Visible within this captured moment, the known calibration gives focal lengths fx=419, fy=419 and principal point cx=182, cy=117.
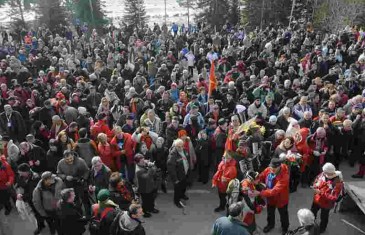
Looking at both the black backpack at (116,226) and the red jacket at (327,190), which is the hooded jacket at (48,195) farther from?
the red jacket at (327,190)

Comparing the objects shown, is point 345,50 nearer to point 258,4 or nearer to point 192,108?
point 192,108

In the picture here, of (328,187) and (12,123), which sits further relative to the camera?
(12,123)

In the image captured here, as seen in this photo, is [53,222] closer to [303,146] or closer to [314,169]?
[303,146]

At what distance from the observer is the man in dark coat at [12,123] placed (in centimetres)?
1115

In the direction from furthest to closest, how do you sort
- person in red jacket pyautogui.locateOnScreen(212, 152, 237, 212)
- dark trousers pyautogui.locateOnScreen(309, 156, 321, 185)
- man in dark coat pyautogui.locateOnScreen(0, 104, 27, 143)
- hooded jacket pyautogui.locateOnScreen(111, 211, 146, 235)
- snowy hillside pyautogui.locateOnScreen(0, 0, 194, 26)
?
snowy hillside pyautogui.locateOnScreen(0, 0, 194, 26) → man in dark coat pyautogui.locateOnScreen(0, 104, 27, 143) → dark trousers pyautogui.locateOnScreen(309, 156, 321, 185) → person in red jacket pyautogui.locateOnScreen(212, 152, 237, 212) → hooded jacket pyautogui.locateOnScreen(111, 211, 146, 235)

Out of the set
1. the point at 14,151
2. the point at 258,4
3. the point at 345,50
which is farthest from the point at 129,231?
the point at 258,4

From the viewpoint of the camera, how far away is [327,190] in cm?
762

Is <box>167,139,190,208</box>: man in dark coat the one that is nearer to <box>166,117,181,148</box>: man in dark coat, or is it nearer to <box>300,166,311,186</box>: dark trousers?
<box>166,117,181,148</box>: man in dark coat

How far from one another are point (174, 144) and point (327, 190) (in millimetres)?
3206

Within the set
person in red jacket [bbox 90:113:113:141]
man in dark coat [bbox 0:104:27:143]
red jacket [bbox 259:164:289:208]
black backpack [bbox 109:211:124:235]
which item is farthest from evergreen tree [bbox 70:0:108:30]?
black backpack [bbox 109:211:124:235]

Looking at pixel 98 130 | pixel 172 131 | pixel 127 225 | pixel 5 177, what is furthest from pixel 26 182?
pixel 172 131

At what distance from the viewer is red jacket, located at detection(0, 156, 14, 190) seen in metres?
8.52

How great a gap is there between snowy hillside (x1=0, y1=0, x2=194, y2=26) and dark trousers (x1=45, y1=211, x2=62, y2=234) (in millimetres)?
38407

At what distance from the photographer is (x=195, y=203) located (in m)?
9.62
